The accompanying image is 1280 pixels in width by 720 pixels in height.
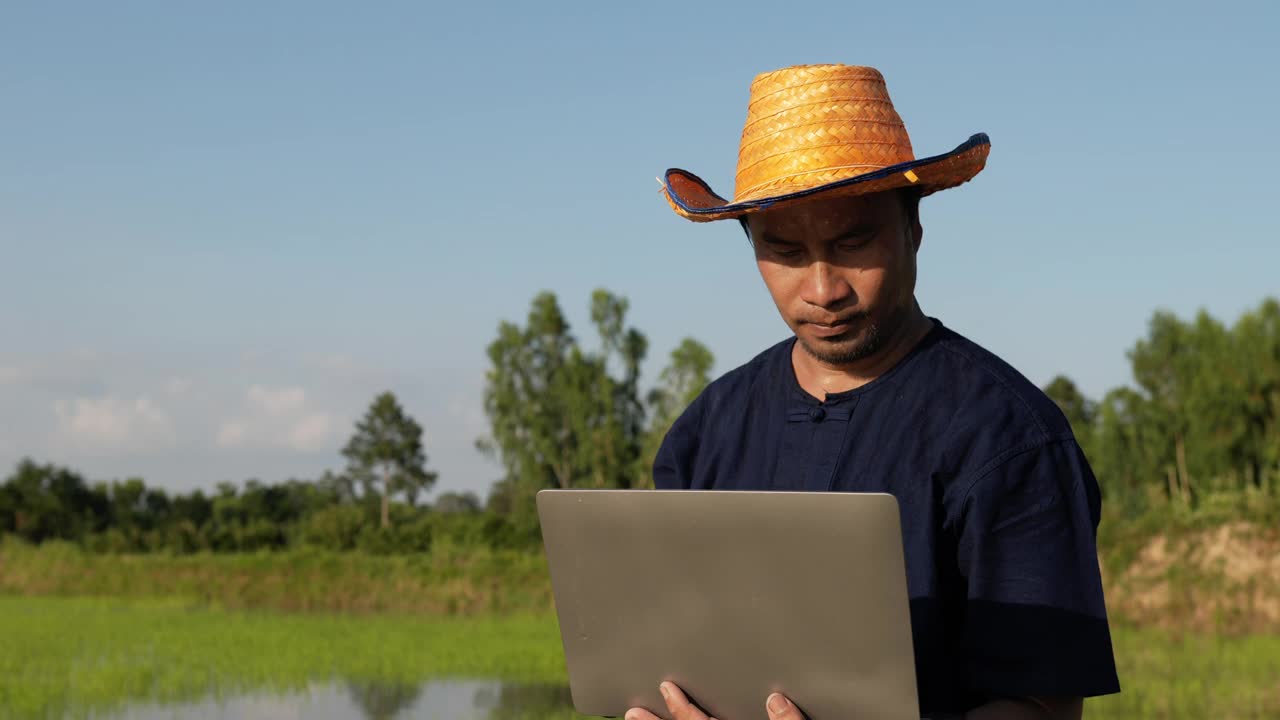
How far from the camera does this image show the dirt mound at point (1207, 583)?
1289 centimetres

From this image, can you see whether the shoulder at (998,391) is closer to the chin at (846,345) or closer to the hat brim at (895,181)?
the chin at (846,345)

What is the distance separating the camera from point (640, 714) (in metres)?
1.62

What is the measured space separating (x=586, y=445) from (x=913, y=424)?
3596 centimetres

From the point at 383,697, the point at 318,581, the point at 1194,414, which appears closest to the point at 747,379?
the point at 383,697

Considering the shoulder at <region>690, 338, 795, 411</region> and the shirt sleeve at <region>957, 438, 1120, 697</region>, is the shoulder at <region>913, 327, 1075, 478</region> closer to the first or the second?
the shirt sleeve at <region>957, 438, 1120, 697</region>

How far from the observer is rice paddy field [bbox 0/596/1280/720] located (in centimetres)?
922

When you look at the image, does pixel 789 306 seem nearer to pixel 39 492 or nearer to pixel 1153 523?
pixel 1153 523

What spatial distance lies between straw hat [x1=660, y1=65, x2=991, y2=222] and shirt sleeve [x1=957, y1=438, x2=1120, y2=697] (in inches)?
16.2

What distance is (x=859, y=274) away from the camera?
1.68m

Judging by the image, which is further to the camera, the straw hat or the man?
the straw hat

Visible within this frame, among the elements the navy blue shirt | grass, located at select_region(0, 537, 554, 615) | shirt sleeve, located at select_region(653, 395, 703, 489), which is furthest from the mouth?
grass, located at select_region(0, 537, 554, 615)

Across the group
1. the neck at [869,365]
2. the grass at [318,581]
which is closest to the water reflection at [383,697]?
the grass at [318,581]

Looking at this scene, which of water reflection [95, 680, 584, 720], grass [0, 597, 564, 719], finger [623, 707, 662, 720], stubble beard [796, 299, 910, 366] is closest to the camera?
finger [623, 707, 662, 720]

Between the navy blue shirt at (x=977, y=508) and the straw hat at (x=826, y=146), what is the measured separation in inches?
10.3
